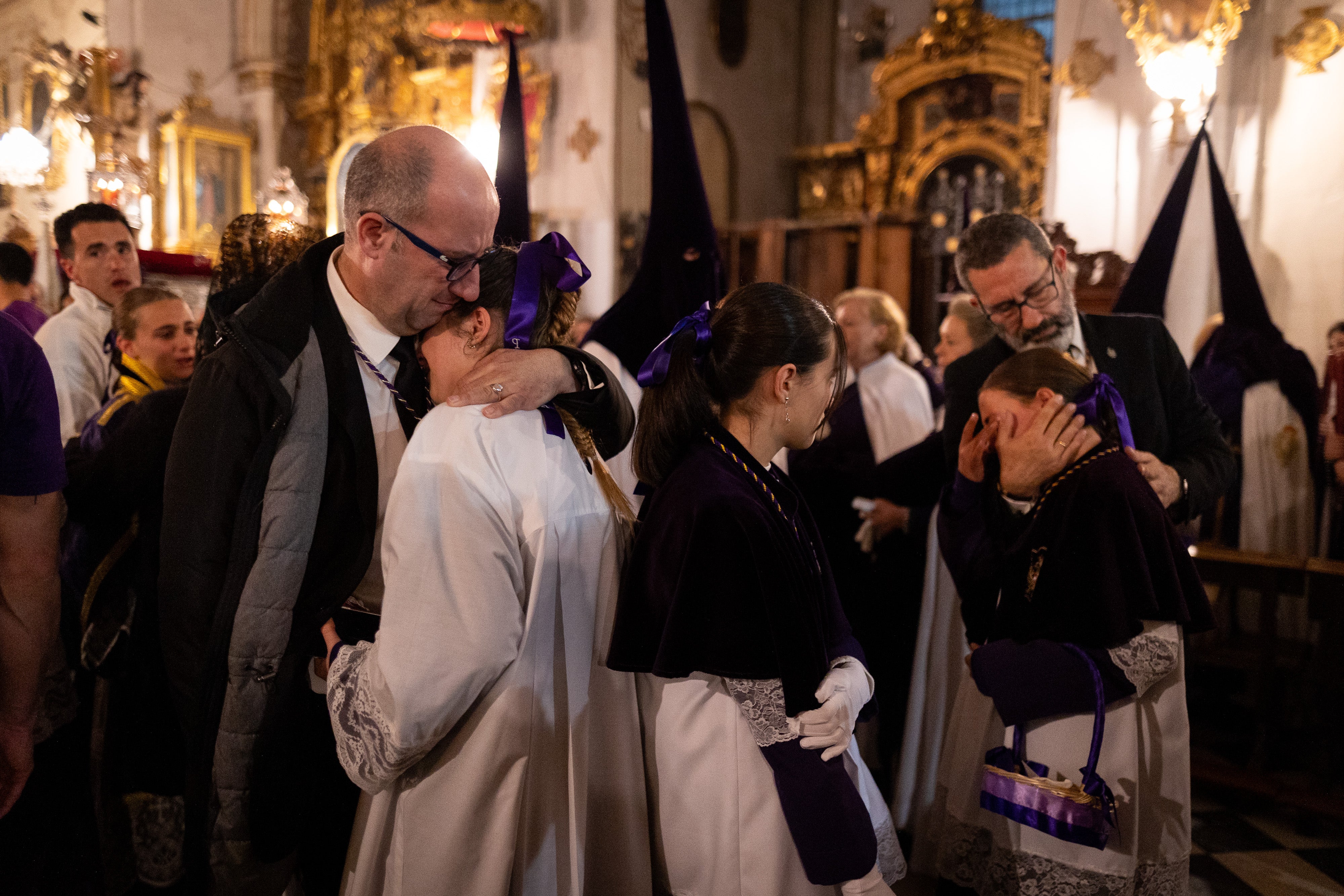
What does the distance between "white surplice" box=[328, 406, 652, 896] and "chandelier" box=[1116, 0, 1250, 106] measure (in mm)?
6289

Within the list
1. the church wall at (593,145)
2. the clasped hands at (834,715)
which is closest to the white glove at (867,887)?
the clasped hands at (834,715)

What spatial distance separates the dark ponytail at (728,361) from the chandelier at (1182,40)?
5.84 m

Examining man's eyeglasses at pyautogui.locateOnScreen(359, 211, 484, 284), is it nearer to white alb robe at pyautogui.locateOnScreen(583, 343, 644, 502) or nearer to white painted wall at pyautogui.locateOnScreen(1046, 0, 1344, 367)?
white alb robe at pyautogui.locateOnScreen(583, 343, 644, 502)

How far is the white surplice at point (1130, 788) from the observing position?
6.59 ft

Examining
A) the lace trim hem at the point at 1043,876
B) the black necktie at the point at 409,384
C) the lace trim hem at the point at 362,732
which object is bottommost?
the lace trim hem at the point at 1043,876

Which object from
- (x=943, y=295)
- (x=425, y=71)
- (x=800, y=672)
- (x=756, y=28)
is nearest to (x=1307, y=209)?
(x=943, y=295)

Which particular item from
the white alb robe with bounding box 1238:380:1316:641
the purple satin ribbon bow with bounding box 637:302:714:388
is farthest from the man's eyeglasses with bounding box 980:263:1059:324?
the white alb robe with bounding box 1238:380:1316:641

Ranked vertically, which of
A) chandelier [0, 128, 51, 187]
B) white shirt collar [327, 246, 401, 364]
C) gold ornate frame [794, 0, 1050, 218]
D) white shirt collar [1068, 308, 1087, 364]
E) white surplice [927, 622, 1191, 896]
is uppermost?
gold ornate frame [794, 0, 1050, 218]

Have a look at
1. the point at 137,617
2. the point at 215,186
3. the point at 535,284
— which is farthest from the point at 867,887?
the point at 215,186

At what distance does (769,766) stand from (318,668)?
2.87 ft

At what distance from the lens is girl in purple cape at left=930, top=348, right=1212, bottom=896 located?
1995 mm

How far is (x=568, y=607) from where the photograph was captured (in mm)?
1627

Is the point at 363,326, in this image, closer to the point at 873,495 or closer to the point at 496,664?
the point at 496,664

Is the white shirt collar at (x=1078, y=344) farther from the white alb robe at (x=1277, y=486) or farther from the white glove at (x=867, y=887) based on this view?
the white alb robe at (x=1277, y=486)
